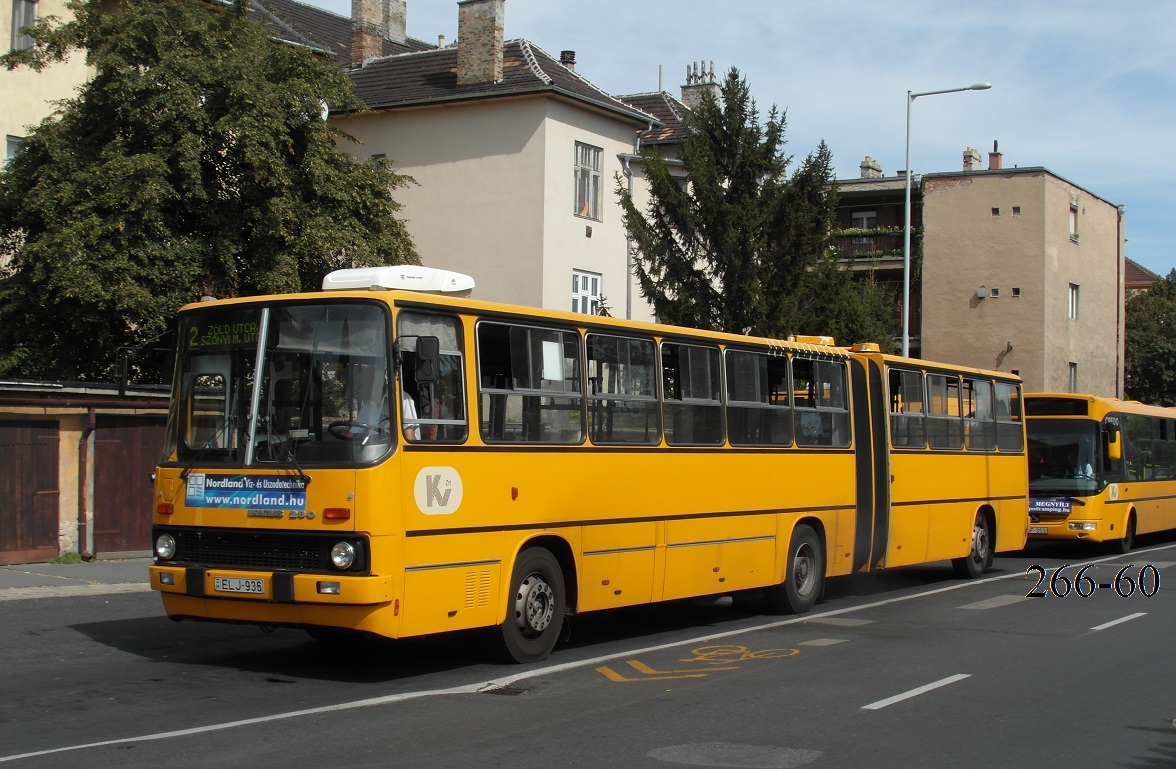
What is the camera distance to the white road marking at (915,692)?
909 cm

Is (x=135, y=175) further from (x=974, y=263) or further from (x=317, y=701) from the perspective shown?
(x=974, y=263)

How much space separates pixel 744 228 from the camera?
24.2 meters

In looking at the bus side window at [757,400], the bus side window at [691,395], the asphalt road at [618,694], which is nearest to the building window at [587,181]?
the bus side window at [757,400]

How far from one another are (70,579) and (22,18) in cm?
1504

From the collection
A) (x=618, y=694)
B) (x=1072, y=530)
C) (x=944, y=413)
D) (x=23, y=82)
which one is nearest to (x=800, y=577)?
(x=944, y=413)

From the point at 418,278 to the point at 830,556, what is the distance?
7.02 m

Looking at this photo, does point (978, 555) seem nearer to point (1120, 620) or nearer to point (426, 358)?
point (1120, 620)

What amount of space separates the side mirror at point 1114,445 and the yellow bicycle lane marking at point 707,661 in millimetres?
14100

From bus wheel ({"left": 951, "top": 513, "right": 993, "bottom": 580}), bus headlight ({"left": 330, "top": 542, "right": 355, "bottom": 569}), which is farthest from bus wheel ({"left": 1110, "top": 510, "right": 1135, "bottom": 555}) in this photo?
bus headlight ({"left": 330, "top": 542, "right": 355, "bottom": 569})

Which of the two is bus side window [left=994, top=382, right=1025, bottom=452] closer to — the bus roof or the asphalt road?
the asphalt road

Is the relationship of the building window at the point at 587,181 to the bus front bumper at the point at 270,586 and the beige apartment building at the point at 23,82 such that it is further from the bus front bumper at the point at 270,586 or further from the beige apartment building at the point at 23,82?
the bus front bumper at the point at 270,586

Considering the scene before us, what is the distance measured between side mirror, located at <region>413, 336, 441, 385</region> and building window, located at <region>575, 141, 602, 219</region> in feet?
76.6

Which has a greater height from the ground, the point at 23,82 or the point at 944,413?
the point at 23,82

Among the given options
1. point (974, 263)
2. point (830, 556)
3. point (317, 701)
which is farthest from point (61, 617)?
point (974, 263)
